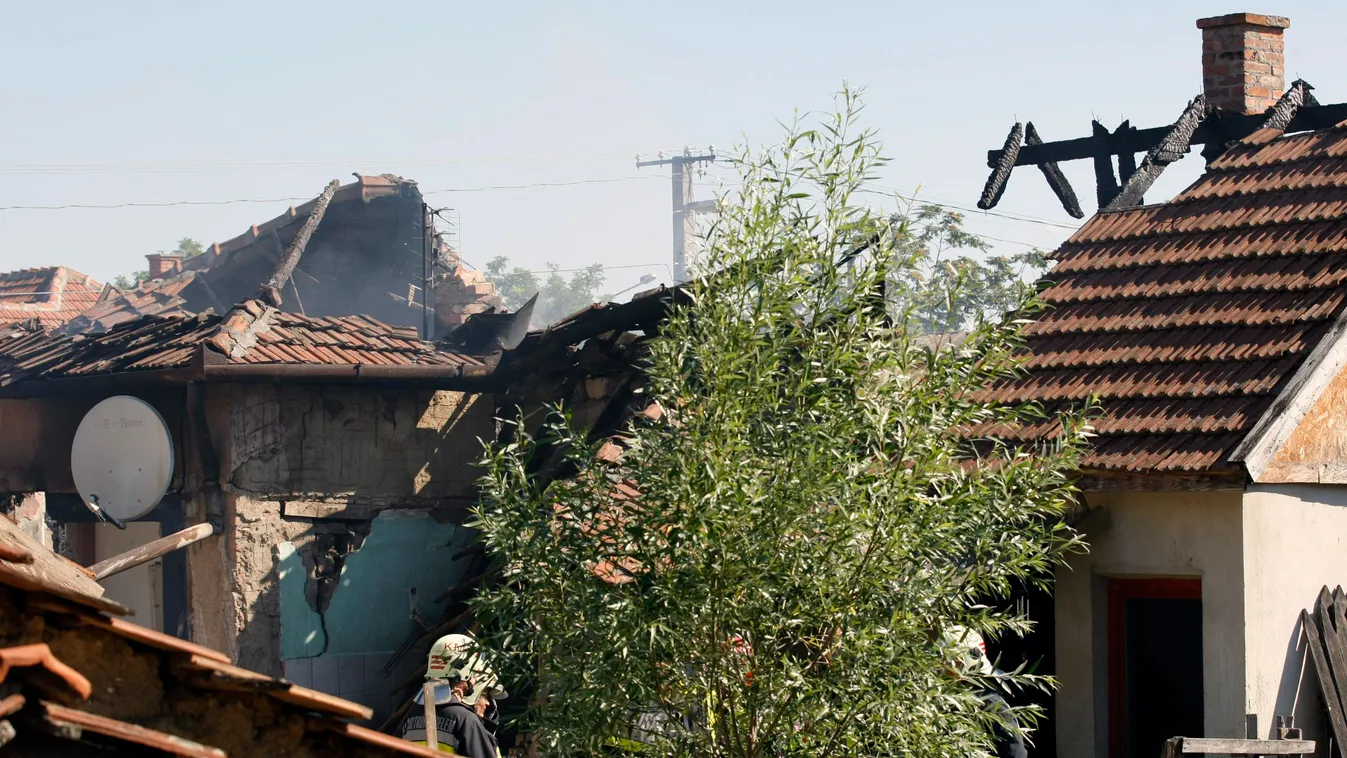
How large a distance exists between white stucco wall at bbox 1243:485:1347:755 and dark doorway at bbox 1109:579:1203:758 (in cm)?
68

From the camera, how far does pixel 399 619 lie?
1350 cm

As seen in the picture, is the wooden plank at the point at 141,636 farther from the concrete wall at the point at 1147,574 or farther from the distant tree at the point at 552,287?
the distant tree at the point at 552,287

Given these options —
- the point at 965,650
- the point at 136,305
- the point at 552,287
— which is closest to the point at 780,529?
the point at 965,650

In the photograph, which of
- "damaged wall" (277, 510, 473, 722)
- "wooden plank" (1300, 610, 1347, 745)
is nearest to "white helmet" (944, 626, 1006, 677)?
"wooden plank" (1300, 610, 1347, 745)

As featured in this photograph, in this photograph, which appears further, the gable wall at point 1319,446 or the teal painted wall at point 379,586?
the teal painted wall at point 379,586

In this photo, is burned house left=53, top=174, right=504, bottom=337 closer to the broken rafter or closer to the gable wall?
the broken rafter

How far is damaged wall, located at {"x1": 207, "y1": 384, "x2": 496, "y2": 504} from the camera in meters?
12.7

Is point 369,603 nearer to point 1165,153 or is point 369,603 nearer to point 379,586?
point 379,586

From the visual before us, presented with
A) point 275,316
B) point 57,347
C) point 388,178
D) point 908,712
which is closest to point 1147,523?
point 908,712

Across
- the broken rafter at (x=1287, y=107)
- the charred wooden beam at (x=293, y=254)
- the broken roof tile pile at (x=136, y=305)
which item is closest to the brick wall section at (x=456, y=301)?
the charred wooden beam at (x=293, y=254)

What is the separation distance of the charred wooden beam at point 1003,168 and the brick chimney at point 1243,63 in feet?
5.73

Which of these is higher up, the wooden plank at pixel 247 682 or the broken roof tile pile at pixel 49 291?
the broken roof tile pile at pixel 49 291

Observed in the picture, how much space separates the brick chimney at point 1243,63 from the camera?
41.2ft

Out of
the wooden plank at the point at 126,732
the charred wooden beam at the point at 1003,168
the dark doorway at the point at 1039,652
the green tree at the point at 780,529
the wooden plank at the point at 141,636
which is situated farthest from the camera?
the charred wooden beam at the point at 1003,168
